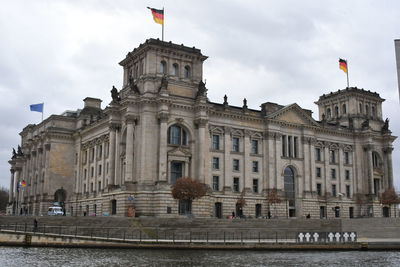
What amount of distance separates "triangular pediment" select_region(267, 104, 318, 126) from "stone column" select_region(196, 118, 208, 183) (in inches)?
579

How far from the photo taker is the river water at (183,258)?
35.1 m

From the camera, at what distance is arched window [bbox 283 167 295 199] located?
87.2 metres

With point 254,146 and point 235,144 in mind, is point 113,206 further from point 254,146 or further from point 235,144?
point 254,146

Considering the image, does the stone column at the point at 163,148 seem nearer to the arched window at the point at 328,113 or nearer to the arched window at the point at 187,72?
the arched window at the point at 187,72

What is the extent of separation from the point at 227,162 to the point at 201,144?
706cm

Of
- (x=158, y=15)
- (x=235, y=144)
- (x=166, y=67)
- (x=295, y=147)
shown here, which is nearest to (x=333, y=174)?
(x=295, y=147)

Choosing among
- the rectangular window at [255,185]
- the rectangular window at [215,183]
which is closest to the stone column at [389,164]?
the rectangular window at [255,185]

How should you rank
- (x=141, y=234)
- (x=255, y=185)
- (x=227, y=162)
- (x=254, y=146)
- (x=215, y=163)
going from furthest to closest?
(x=254, y=146) < (x=255, y=185) < (x=227, y=162) < (x=215, y=163) < (x=141, y=234)

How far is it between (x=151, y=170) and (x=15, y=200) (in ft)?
181

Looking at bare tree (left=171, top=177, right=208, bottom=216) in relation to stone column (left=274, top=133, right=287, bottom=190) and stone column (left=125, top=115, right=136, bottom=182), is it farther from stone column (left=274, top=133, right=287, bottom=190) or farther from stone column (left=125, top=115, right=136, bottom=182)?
stone column (left=274, top=133, right=287, bottom=190)

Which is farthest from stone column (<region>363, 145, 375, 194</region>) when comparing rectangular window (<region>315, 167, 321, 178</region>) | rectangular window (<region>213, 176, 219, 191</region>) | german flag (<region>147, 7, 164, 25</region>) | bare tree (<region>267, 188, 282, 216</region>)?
german flag (<region>147, 7, 164, 25</region>)

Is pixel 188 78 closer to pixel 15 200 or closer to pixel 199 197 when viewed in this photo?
pixel 199 197

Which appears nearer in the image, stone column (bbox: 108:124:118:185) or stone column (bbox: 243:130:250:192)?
stone column (bbox: 108:124:118:185)

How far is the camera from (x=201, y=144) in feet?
250
